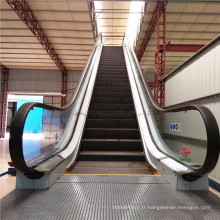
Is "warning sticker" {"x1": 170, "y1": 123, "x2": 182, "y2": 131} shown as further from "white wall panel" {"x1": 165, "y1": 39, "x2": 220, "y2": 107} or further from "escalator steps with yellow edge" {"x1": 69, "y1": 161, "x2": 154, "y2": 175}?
"white wall panel" {"x1": 165, "y1": 39, "x2": 220, "y2": 107}

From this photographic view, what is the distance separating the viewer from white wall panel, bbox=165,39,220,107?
10.3 ft

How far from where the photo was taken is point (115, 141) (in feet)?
11.5

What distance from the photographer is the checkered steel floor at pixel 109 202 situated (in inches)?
64.6

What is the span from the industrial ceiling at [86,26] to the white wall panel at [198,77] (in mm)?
5258

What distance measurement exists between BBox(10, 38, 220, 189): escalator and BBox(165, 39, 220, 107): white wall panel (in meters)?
0.88

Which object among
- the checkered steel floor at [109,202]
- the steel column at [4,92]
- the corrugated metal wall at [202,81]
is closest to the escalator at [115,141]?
the checkered steel floor at [109,202]

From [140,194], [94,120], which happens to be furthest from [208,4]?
[140,194]

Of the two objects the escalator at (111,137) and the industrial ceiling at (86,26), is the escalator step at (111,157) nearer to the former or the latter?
the escalator at (111,137)

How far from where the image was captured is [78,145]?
3252 millimetres

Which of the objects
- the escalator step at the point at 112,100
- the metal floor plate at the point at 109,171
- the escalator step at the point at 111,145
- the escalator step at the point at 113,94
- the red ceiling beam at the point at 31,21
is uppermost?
Answer: the red ceiling beam at the point at 31,21

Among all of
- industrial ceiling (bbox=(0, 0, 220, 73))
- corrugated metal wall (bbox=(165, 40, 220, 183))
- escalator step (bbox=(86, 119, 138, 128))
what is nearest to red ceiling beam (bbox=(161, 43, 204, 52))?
industrial ceiling (bbox=(0, 0, 220, 73))

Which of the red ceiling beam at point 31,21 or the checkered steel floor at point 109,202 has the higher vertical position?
the red ceiling beam at point 31,21

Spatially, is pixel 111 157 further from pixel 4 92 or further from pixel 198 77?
pixel 4 92

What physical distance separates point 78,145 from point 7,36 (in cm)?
1053
